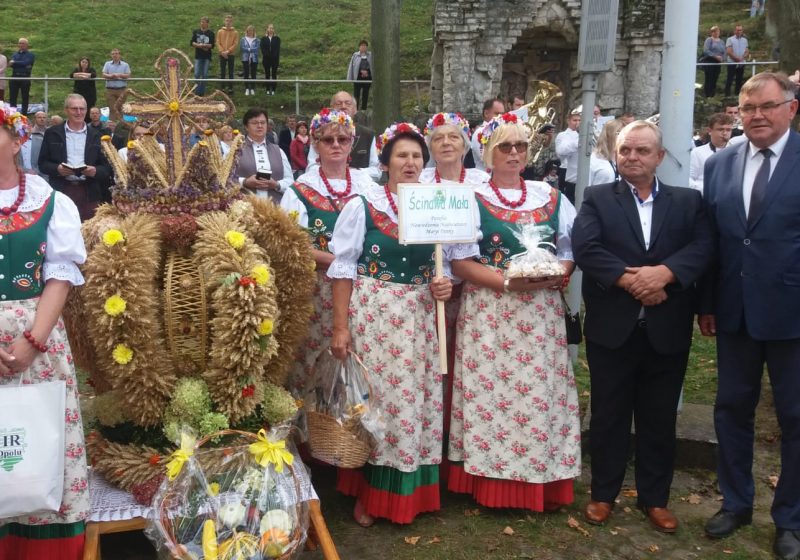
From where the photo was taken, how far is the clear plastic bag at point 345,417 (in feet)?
14.0

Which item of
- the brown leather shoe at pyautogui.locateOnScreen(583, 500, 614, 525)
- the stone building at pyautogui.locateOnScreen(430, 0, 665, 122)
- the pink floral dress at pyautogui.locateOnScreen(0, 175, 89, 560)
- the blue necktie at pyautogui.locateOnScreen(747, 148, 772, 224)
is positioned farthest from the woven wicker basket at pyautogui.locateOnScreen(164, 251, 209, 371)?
the stone building at pyautogui.locateOnScreen(430, 0, 665, 122)

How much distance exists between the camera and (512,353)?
4508 millimetres

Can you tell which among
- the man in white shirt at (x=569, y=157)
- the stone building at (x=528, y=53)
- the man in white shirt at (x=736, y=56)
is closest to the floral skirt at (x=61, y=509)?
the man in white shirt at (x=569, y=157)

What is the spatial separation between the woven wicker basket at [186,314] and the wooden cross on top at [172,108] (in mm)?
522

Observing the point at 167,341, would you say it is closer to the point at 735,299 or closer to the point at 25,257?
the point at 25,257

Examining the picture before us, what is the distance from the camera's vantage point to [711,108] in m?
20.6

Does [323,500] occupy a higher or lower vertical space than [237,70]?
lower

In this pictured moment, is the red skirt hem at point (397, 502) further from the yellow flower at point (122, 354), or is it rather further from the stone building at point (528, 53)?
the stone building at point (528, 53)

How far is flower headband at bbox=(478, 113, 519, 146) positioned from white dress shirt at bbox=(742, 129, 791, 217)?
3.92ft

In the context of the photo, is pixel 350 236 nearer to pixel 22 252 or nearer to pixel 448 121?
pixel 448 121

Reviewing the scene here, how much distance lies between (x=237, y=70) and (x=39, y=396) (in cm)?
2369

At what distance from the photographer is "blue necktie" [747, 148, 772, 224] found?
13.5 ft

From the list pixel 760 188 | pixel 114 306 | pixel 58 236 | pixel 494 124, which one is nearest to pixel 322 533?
pixel 114 306

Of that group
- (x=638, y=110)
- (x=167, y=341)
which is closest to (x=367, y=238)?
(x=167, y=341)
